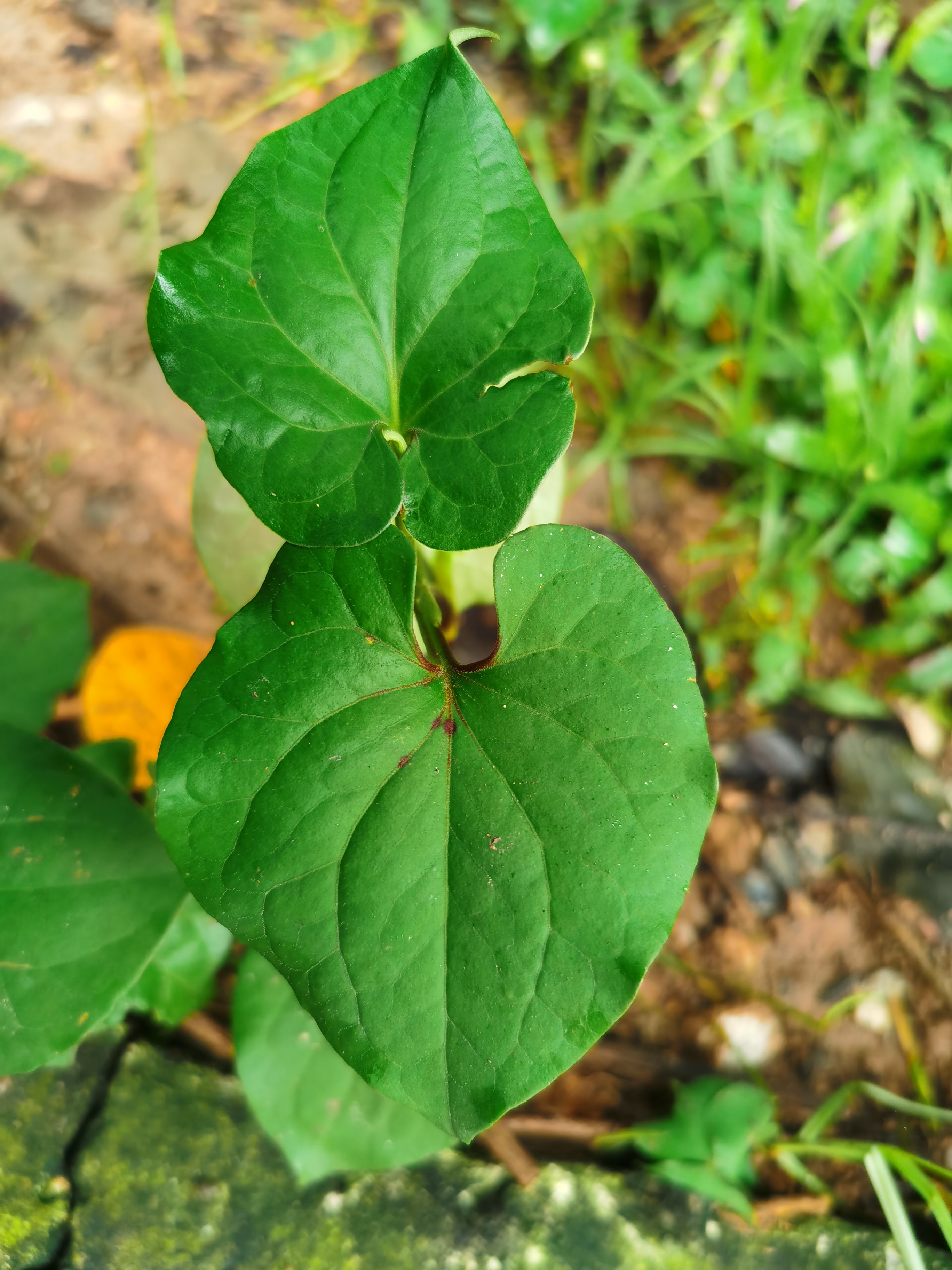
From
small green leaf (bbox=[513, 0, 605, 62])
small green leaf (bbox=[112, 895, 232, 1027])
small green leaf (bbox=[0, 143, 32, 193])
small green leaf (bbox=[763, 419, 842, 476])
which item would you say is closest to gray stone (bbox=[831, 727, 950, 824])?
small green leaf (bbox=[763, 419, 842, 476])

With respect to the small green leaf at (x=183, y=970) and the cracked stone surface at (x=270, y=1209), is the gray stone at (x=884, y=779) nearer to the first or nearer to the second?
the cracked stone surface at (x=270, y=1209)

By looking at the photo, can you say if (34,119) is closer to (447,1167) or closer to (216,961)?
(216,961)

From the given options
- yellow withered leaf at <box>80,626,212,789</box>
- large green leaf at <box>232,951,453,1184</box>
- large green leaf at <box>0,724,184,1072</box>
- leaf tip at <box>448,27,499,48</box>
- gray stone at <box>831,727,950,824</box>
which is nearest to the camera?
leaf tip at <box>448,27,499,48</box>

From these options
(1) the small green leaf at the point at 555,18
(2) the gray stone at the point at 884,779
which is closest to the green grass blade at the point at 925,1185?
(2) the gray stone at the point at 884,779

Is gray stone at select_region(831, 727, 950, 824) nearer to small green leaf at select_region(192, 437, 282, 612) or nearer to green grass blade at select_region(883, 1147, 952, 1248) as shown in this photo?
green grass blade at select_region(883, 1147, 952, 1248)

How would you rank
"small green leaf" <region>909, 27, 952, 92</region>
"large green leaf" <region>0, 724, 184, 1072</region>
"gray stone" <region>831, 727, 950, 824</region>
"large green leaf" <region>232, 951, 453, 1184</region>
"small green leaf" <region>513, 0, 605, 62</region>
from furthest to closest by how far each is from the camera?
1. "small green leaf" <region>513, 0, 605, 62</region>
2. "small green leaf" <region>909, 27, 952, 92</region>
3. "gray stone" <region>831, 727, 950, 824</region>
4. "large green leaf" <region>232, 951, 453, 1184</region>
5. "large green leaf" <region>0, 724, 184, 1072</region>

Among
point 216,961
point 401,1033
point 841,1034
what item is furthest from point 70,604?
point 841,1034

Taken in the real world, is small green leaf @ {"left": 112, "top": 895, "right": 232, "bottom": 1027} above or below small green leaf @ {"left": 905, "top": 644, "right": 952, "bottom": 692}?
above
